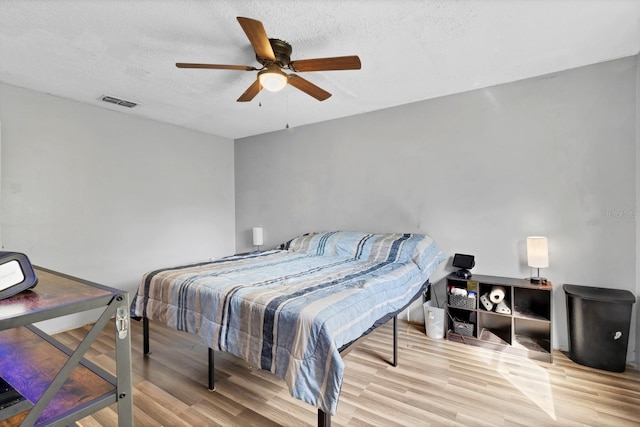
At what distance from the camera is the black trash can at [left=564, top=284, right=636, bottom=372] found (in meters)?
2.32

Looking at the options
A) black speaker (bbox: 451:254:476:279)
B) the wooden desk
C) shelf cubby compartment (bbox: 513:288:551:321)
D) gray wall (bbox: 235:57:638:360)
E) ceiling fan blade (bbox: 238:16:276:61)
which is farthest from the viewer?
black speaker (bbox: 451:254:476:279)

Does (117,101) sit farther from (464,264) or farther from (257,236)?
(464,264)

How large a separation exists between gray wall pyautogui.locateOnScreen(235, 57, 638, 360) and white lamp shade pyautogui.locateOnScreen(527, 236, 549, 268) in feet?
0.70

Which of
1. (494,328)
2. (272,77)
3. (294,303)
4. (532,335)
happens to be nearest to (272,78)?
(272,77)

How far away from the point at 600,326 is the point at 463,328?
1019 millimetres

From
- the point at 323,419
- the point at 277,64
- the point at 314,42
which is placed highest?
the point at 314,42

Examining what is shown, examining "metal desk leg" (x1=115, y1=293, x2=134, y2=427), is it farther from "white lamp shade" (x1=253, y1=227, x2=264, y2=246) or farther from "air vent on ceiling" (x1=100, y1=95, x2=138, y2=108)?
"white lamp shade" (x1=253, y1=227, x2=264, y2=246)

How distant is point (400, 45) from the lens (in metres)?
2.31

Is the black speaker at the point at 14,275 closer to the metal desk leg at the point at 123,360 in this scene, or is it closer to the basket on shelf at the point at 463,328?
the metal desk leg at the point at 123,360

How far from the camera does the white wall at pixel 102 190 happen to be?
3.00 metres

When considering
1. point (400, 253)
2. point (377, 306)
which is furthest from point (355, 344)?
point (400, 253)

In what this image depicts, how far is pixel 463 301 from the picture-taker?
→ 2.91 meters

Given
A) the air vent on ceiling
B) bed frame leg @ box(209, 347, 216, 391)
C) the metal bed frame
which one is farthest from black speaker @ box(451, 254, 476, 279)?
the air vent on ceiling

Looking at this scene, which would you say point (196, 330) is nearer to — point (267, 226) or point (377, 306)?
point (377, 306)
